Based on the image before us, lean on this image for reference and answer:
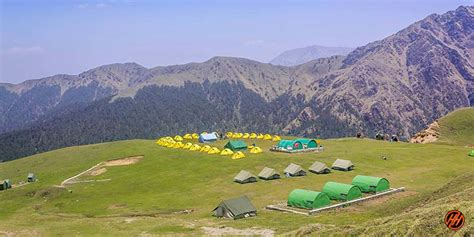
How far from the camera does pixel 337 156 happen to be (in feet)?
345

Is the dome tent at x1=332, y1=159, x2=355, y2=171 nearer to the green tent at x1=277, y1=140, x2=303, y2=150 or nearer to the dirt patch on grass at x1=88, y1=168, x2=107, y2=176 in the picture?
the green tent at x1=277, y1=140, x2=303, y2=150

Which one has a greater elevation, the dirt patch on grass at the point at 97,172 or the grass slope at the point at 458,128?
the dirt patch on grass at the point at 97,172

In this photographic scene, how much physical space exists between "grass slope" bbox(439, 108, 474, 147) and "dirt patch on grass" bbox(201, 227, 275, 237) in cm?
10590

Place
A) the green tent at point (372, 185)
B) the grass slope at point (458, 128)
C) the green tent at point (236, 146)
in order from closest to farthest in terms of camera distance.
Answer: the green tent at point (372, 185)
the green tent at point (236, 146)
the grass slope at point (458, 128)

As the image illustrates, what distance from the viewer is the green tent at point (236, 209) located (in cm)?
6200

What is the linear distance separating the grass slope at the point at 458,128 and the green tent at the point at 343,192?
8383cm

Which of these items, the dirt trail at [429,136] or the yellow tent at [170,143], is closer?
the yellow tent at [170,143]

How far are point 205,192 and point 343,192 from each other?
82.2 ft

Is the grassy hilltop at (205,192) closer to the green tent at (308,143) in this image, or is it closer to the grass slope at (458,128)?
the green tent at (308,143)

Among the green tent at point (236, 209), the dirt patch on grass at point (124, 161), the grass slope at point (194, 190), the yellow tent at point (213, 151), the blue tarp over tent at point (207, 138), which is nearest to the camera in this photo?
the grass slope at point (194, 190)

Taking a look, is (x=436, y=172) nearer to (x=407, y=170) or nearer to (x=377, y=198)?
(x=407, y=170)

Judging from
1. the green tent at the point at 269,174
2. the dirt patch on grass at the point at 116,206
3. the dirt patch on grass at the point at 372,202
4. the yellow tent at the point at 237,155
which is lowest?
the dirt patch on grass at the point at 372,202

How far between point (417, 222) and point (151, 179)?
69.3 metres

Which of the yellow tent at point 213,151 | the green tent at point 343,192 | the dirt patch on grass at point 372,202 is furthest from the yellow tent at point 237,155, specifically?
the dirt patch on grass at point 372,202
